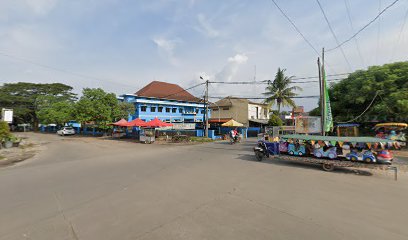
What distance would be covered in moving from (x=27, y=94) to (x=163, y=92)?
38.7 m

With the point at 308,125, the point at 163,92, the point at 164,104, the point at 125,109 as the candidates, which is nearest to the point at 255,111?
the point at 164,104

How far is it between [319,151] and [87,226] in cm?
949

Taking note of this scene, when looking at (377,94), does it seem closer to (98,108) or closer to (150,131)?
(150,131)

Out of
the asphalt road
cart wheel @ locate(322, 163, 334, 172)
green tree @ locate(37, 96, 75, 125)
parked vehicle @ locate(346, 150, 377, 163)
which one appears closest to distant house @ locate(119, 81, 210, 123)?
green tree @ locate(37, 96, 75, 125)

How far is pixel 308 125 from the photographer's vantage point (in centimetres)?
1756

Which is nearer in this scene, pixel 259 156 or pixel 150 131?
pixel 259 156

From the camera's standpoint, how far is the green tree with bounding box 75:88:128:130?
26438mm

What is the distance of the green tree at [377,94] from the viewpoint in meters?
15.3

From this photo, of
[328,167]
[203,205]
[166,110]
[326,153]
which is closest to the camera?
[203,205]

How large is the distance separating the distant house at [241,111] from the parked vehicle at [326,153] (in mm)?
26209

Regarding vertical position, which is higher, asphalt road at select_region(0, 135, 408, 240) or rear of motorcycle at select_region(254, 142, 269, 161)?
rear of motorcycle at select_region(254, 142, 269, 161)

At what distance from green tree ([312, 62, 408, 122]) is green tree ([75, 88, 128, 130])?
89.0ft

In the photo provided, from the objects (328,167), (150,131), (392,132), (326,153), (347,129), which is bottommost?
(328,167)

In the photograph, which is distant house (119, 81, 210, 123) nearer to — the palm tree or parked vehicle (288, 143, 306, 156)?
the palm tree
